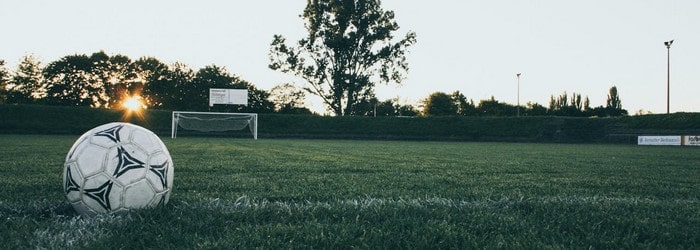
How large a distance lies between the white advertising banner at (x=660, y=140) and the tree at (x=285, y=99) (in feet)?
126

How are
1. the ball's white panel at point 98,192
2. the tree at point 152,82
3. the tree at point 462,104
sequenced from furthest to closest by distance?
the tree at point 462,104
the tree at point 152,82
the ball's white panel at point 98,192

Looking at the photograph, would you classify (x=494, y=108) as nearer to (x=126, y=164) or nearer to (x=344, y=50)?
(x=344, y=50)

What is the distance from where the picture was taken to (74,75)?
157 feet

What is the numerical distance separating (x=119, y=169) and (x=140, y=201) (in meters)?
0.23

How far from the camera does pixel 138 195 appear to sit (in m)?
2.54

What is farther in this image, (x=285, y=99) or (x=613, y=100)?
(x=613, y=100)

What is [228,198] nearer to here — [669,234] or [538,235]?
[538,235]

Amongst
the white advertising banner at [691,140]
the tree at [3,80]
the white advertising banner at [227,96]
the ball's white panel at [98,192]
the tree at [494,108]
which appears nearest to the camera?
the ball's white panel at [98,192]

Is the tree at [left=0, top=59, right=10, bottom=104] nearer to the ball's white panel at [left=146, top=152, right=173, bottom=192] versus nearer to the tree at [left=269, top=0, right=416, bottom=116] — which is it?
the tree at [left=269, top=0, right=416, bottom=116]

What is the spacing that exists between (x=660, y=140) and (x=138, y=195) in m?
31.3

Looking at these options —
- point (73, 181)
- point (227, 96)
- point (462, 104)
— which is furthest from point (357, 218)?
point (462, 104)

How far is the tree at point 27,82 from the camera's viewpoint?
152 feet

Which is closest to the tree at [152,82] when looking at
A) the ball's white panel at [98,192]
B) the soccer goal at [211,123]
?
the soccer goal at [211,123]

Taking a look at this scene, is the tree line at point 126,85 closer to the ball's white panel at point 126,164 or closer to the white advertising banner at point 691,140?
the white advertising banner at point 691,140
